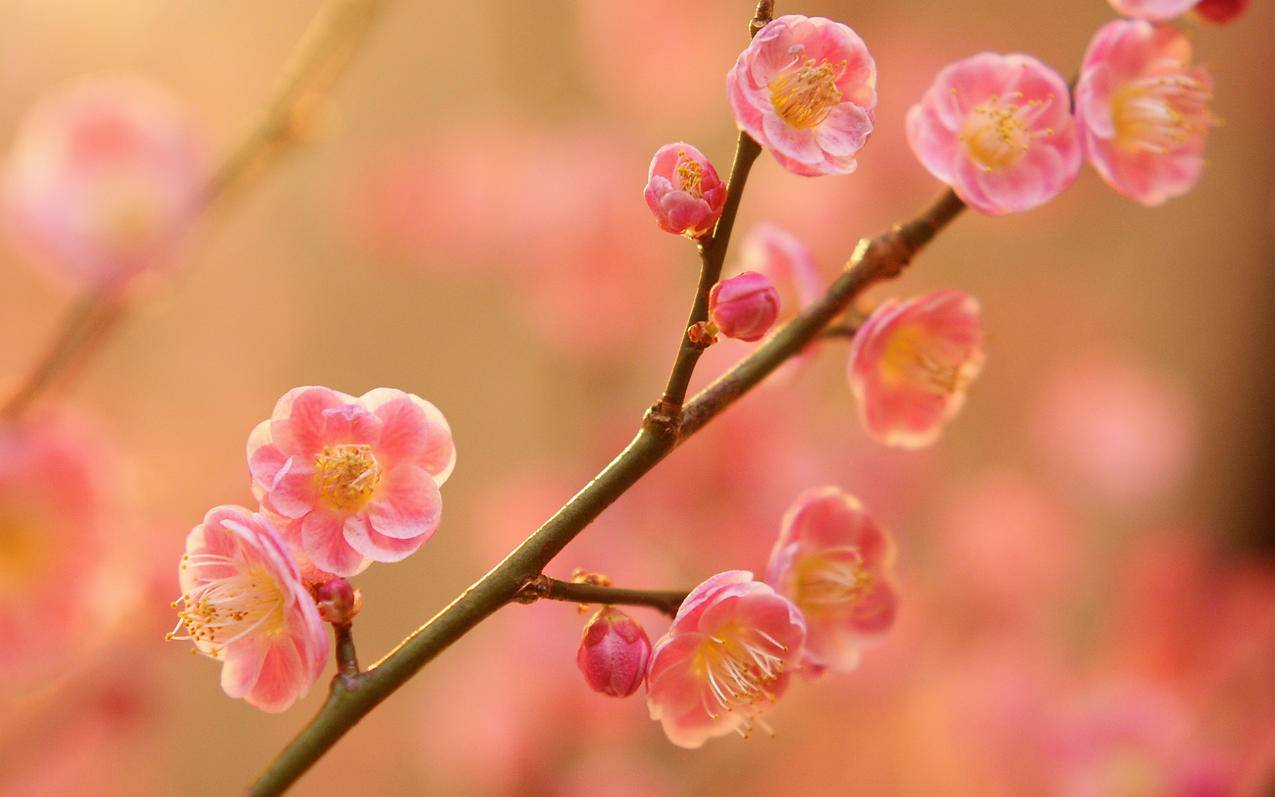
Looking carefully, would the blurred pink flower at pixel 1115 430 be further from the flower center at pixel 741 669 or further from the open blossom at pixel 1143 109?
the flower center at pixel 741 669

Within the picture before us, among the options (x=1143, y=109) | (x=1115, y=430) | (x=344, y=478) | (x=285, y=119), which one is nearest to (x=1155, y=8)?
(x=1143, y=109)

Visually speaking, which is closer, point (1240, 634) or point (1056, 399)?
point (1240, 634)

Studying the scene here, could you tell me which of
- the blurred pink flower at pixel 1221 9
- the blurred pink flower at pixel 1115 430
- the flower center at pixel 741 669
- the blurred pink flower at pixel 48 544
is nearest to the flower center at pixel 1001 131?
the blurred pink flower at pixel 1221 9

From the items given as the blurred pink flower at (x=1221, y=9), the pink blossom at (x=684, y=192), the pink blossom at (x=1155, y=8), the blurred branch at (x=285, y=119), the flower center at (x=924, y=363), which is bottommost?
the flower center at (x=924, y=363)

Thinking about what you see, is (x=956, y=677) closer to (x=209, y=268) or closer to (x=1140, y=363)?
(x=1140, y=363)

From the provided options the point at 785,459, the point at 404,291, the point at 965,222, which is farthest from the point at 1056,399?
the point at 404,291

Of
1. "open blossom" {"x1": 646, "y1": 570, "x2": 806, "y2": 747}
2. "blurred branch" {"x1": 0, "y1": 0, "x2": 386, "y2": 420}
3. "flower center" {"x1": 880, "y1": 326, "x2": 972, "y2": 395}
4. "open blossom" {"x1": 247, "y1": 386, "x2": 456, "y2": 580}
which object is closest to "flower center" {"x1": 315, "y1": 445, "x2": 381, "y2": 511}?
"open blossom" {"x1": 247, "y1": 386, "x2": 456, "y2": 580}

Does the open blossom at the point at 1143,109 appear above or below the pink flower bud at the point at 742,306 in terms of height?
above
